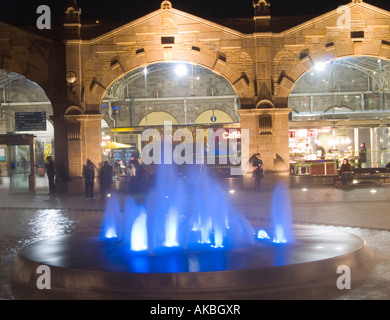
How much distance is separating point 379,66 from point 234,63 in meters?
11.4

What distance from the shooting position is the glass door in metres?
26.0

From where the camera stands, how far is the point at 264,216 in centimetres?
1723

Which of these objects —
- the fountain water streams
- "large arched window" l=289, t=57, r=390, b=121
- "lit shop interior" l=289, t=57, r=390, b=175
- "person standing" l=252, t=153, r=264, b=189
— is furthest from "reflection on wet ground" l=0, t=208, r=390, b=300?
"large arched window" l=289, t=57, r=390, b=121

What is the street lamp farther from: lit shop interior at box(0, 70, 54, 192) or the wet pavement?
lit shop interior at box(0, 70, 54, 192)

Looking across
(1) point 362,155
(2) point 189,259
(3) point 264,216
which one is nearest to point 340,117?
(1) point 362,155

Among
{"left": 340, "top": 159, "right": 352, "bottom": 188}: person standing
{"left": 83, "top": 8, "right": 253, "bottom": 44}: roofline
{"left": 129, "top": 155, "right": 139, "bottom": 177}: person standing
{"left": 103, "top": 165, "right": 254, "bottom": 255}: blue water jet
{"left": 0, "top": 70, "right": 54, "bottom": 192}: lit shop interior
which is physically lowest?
{"left": 103, "top": 165, "right": 254, "bottom": 255}: blue water jet

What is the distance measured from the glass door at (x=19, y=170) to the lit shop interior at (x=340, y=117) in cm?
1125

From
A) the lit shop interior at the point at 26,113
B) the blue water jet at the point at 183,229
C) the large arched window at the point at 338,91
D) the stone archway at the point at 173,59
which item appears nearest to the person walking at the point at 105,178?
the stone archway at the point at 173,59

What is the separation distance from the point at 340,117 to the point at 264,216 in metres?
15.2

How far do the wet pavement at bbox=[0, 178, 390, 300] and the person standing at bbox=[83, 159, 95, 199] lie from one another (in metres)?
0.41

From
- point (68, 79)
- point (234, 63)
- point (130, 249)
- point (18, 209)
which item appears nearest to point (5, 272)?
point (130, 249)

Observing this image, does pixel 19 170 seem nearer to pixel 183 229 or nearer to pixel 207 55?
pixel 207 55

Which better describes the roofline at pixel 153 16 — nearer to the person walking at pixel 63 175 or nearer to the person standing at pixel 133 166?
the person walking at pixel 63 175

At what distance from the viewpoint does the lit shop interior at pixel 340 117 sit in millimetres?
28750
